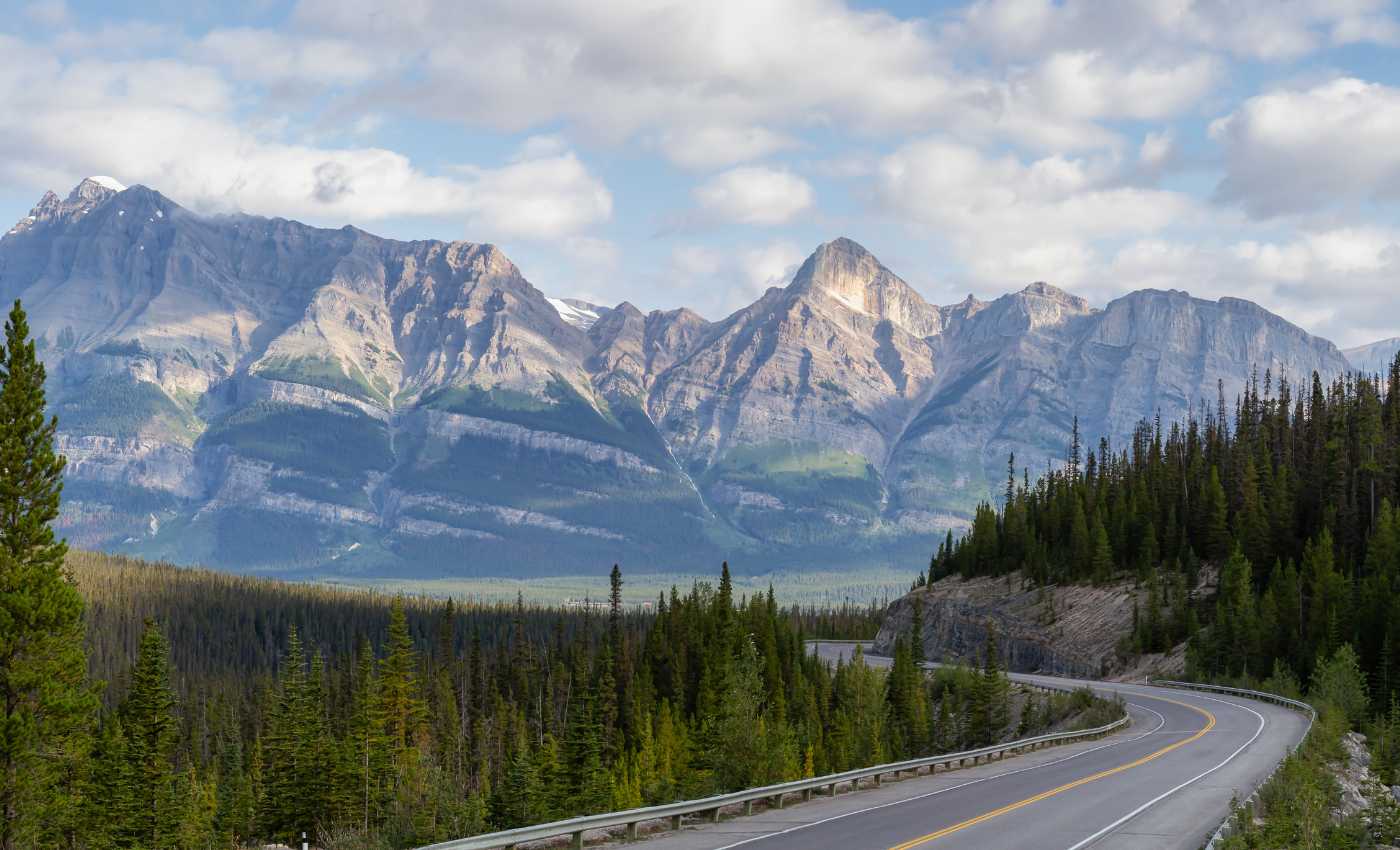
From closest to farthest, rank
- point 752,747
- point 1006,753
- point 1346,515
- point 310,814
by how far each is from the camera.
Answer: point 752,747
point 1006,753
point 310,814
point 1346,515

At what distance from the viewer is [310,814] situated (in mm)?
72938

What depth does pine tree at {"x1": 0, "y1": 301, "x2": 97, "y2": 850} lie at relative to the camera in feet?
126

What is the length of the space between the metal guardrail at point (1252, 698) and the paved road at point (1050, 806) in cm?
55

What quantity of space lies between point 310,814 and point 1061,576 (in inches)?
3480

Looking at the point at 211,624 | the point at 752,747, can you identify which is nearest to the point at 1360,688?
the point at 752,747

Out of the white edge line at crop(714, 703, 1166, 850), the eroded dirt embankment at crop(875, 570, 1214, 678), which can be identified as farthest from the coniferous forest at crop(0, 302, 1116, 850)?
the eroded dirt embankment at crop(875, 570, 1214, 678)

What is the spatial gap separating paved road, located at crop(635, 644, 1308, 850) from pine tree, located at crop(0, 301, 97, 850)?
22.7 metres

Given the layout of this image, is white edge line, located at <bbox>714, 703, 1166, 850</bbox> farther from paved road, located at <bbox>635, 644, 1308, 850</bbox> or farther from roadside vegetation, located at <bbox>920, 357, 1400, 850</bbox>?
Result: roadside vegetation, located at <bbox>920, 357, 1400, 850</bbox>

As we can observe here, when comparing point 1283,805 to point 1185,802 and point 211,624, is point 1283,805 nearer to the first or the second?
point 1185,802

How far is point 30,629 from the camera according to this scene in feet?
128

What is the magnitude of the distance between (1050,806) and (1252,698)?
53.4 m

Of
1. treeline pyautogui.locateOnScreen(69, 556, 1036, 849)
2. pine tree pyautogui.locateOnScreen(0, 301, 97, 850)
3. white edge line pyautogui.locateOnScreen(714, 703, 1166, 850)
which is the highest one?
pine tree pyautogui.locateOnScreen(0, 301, 97, 850)

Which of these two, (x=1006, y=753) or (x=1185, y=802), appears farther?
(x=1006, y=753)

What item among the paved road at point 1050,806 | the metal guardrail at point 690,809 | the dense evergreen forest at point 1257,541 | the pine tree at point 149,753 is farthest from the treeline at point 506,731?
the dense evergreen forest at point 1257,541
